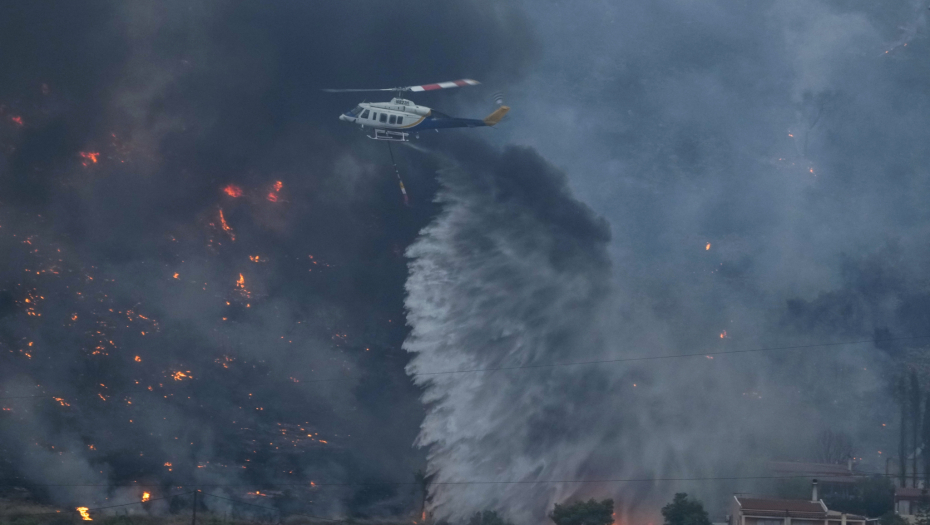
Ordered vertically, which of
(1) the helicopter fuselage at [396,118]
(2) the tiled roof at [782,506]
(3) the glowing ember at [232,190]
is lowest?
(2) the tiled roof at [782,506]

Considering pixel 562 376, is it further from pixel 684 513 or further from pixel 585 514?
pixel 684 513

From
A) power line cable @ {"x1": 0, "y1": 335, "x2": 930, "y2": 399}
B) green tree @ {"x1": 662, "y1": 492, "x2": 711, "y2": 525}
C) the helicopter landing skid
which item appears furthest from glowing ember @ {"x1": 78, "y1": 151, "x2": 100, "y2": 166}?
green tree @ {"x1": 662, "y1": 492, "x2": 711, "y2": 525}

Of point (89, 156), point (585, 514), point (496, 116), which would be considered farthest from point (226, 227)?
point (585, 514)

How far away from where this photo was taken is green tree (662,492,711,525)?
5534cm

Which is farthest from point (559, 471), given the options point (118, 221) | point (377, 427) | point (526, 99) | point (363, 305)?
point (118, 221)

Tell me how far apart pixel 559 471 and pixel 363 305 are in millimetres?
15980

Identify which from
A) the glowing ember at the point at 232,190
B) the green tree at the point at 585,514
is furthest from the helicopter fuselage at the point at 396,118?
the green tree at the point at 585,514

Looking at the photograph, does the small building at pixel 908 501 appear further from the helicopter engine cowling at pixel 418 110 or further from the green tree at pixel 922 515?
the helicopter engine cowling at pixel 418 110

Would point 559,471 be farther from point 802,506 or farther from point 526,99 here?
point 526,99

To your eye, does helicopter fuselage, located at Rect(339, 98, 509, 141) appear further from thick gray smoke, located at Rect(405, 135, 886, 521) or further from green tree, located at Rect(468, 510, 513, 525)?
green tree, located at Rect(468, 510, 513, 525)

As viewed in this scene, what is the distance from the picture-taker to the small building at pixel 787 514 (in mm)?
56094

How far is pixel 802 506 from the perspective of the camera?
57.6 metres

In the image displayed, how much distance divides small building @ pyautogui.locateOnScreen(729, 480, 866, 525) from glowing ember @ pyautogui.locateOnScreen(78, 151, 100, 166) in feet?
145

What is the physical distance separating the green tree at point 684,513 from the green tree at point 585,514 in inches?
161
